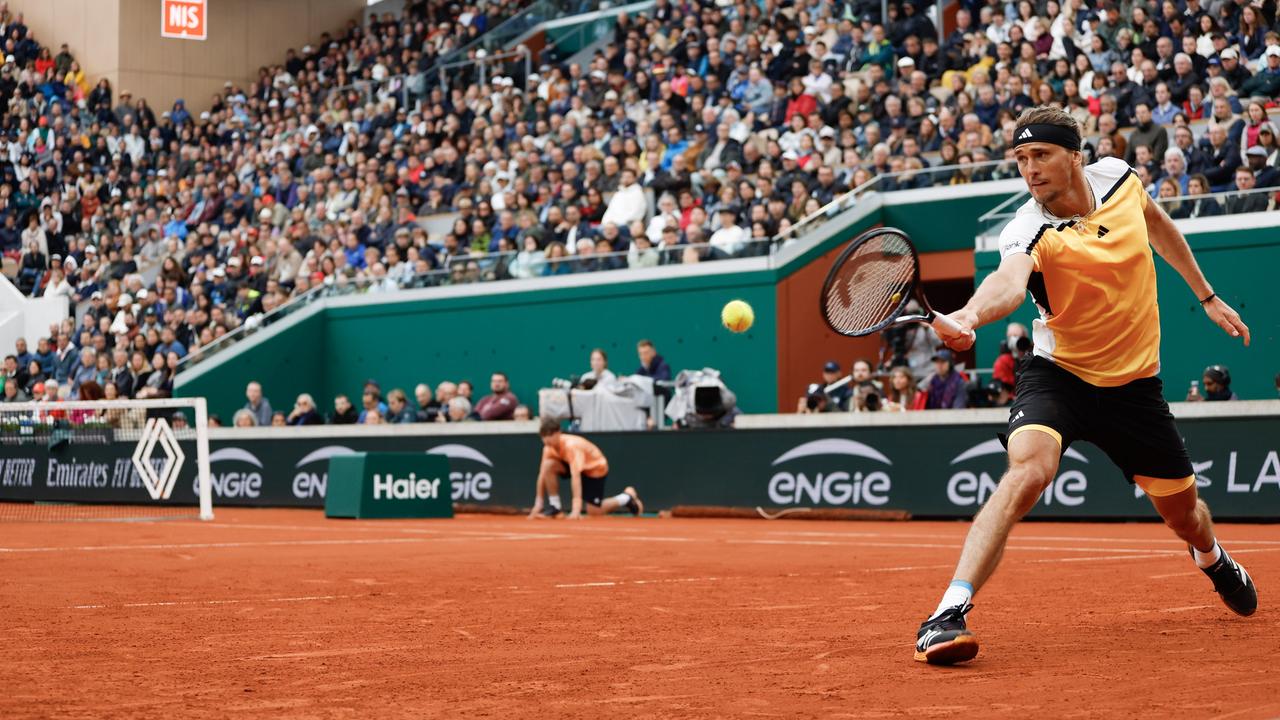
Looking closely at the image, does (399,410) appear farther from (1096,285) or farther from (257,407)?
(1096,285)

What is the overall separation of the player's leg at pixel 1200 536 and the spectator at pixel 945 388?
11327 mm

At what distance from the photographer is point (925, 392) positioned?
59.7 feet

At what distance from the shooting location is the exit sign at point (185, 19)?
1371 inches

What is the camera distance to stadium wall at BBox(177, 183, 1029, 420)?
22078 mm

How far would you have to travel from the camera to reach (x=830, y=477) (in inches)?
695

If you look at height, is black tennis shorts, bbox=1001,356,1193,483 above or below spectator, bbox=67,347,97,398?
below

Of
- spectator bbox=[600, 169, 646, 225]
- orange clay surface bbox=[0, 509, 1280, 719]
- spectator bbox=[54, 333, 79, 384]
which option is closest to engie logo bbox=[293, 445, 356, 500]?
spectator bbox=[600, 169, 646, 225]

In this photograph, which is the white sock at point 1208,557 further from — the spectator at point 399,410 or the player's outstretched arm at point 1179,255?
the spectator at point 399,410

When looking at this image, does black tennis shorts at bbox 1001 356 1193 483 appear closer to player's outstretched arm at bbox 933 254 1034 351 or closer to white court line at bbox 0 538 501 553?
player's outstretched arm at bbox 933 254 1034 351

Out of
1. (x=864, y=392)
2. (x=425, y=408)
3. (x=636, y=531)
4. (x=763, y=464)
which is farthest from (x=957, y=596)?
(x=425, y=408)

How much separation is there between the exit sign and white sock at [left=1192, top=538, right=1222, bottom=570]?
31.5 metres

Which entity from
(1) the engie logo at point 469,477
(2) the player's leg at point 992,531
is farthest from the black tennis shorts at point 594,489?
(2) the player's leg at point 992,531

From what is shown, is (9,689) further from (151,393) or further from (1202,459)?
(151,393)

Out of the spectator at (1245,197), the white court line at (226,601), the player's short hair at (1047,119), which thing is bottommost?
the white court line at (226,601)
